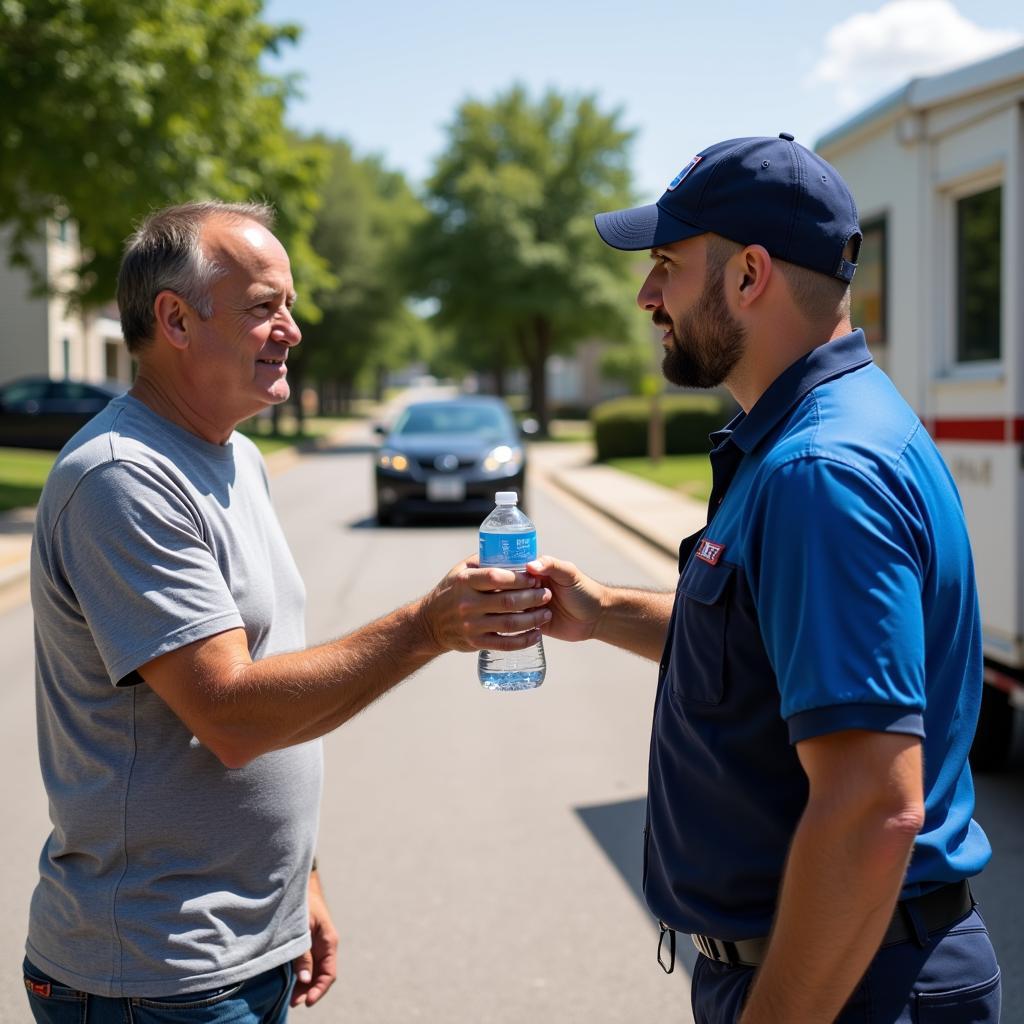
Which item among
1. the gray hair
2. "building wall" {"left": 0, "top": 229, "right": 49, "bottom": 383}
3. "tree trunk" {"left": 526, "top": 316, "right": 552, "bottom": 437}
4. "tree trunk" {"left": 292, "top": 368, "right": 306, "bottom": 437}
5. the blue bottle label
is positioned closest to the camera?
the gray hair

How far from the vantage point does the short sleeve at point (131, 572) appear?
2051 millimetres

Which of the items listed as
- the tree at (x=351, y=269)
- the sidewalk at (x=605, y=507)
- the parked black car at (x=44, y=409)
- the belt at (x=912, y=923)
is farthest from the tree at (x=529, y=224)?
the belt at (x=912, y=923)

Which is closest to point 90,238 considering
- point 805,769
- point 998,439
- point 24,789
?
point 24,789

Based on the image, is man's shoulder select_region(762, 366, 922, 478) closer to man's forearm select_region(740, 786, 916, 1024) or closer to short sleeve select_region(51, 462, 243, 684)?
man's forearm select_region(740, 786, 916, 1024)

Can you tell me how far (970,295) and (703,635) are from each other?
182 inches

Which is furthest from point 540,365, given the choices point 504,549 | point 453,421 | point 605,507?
point 504,549

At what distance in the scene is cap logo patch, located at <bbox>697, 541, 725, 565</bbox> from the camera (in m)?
1.85

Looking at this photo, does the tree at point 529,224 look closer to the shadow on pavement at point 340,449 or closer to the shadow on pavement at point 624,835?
the shadow on pavement at point 340,449

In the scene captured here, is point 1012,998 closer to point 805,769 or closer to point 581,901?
point 581,901

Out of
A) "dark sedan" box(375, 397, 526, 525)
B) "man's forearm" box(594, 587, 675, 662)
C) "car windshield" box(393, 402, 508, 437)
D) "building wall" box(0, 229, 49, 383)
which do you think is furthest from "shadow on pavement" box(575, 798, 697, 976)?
"building wall" box(0, 229, 49, 383)

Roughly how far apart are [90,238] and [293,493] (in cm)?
614

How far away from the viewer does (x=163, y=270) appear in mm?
Answer: 2303

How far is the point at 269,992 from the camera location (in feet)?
7.58

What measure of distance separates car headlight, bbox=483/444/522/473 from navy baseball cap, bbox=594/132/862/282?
14356mm
